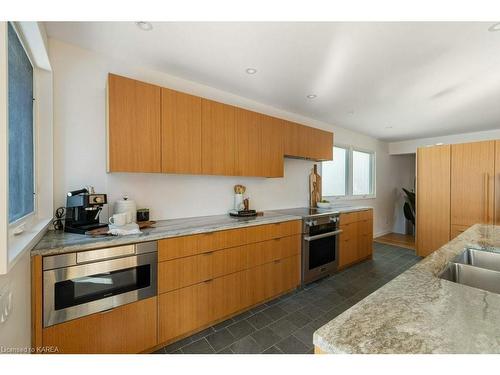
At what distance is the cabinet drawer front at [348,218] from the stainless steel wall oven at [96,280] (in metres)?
2.61

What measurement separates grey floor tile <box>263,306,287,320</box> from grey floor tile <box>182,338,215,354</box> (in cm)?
69

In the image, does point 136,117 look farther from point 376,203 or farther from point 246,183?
point 376,203

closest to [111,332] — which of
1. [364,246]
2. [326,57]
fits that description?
[326,57]

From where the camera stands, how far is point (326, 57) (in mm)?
1906

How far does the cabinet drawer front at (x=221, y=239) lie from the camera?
189 cm

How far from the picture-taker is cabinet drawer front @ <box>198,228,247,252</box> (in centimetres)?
189

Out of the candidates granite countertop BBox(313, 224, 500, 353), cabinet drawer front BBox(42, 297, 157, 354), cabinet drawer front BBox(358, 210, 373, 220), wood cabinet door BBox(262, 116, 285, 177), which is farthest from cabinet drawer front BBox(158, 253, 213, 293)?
cabinet drawer front BBox(358, 210, 373, 220)

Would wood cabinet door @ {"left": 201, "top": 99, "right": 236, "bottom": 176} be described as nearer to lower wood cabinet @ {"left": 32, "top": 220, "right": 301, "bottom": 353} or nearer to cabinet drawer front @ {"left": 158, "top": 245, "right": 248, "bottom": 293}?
lower wood cabinet @ {"left": 32, "top": 220, "right": 301, "bottom": 353}

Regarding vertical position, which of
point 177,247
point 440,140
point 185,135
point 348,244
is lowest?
point 348,244

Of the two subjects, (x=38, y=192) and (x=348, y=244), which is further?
(x=348, y=244)

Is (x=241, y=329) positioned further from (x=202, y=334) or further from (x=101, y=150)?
(x=101, y=150)

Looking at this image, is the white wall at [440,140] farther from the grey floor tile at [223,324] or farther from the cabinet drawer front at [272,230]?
the grey floor tile at [223,324]

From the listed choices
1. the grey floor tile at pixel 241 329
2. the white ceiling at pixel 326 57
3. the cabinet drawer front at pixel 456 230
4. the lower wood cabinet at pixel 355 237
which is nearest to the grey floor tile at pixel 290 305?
the grey floor tile at pixel 241 329

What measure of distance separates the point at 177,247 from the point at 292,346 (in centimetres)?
124
